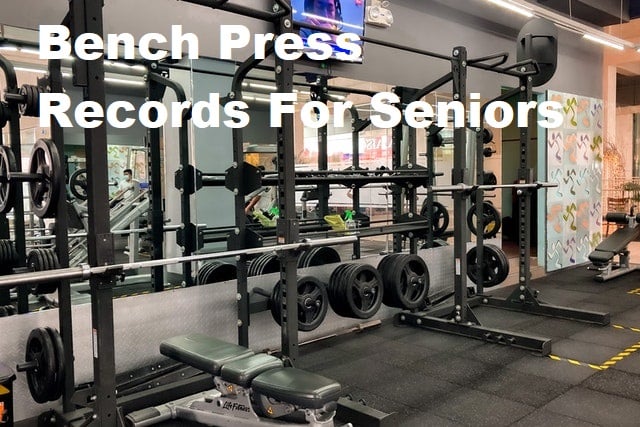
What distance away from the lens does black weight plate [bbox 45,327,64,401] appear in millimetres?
2412

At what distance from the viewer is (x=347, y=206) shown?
634 cm

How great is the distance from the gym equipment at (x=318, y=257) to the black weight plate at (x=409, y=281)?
71 cm

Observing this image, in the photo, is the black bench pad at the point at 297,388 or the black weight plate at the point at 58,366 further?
the black weight plate at the point at 58,366

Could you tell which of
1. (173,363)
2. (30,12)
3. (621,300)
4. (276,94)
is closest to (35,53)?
(30,12)

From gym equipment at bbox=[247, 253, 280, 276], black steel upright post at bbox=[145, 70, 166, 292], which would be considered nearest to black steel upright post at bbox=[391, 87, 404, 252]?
gym equipment at bbox=[247, 253, 280, 276]

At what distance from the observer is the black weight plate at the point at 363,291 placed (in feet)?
12.1

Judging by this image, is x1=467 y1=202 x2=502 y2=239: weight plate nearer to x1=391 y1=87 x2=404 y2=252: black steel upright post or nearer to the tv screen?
x1=391 y1=87 x2=404 y2=252: black steel upright post

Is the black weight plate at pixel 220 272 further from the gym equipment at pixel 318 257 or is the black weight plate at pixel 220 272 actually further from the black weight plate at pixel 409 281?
the black weight plate at pixel 409 281

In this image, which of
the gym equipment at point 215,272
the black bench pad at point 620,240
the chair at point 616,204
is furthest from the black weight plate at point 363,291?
the chair at point 616,204

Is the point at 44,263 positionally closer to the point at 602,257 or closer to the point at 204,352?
the point at 204,352

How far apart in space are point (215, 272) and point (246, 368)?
1724 mm

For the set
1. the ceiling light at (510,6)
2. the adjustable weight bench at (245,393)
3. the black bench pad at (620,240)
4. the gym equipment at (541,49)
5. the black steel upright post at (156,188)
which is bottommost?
the adjustable weight bench at (245,393)

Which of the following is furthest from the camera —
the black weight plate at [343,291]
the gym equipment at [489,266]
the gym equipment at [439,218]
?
the gym equipment at [439,218]

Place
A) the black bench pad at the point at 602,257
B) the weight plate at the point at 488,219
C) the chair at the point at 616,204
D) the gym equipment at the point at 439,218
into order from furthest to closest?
the chair at the point at 616,204, the black bench pad at the point at 602,257, the gym equipment at the point at 439,218, the weight plate at the point at 488,219
